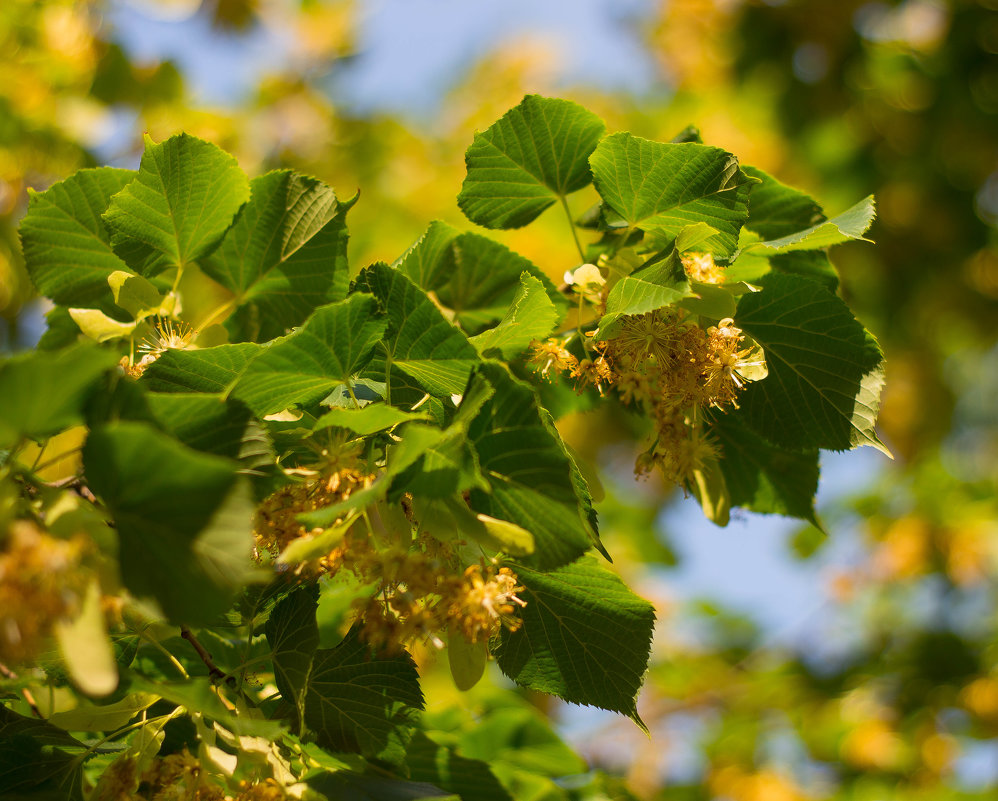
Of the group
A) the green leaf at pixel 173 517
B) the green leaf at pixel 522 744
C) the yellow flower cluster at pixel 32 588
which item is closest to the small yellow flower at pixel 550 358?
the green leaf at pixel 173 517

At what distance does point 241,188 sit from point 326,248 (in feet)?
0.42

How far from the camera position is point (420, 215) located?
4.11 m

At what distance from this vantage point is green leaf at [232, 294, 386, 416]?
0.82 m

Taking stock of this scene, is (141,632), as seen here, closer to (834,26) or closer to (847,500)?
(847,500)

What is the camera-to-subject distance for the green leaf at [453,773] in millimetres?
1081

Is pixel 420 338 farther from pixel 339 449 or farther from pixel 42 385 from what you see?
pixel 42 385

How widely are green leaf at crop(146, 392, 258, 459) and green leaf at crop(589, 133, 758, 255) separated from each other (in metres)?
0.53

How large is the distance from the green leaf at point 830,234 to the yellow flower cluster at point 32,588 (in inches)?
33.5

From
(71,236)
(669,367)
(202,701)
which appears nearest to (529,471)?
(669,367)

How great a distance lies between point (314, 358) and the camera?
2.79 feet

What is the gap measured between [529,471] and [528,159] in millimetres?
520

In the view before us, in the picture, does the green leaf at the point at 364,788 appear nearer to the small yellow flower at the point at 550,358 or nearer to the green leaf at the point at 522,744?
the small yellow flower at the point at 550,358

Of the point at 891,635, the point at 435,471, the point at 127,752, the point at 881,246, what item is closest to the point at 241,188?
the point at 435,471

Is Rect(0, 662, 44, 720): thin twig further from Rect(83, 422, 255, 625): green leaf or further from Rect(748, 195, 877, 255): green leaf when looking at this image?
Rect(748, 195, 877, 255): green leaf
